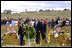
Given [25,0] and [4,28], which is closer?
[25,0]

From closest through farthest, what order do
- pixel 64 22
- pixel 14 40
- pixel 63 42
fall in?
pixel 63 42, pixel 14 40, pixel 64 22

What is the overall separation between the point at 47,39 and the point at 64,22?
875cm

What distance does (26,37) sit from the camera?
1725 centimetres

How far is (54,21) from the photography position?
1014 inches

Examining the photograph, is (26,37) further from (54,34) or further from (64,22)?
(64,22)

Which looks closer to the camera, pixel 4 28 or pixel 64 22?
pixel 4 28

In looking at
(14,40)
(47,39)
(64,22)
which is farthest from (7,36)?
(64,22)

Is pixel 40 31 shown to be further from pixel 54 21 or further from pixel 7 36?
pixel 54 21

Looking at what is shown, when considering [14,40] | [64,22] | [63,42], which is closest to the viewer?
[63,42]

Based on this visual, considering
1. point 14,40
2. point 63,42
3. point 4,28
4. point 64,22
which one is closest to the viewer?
point 63,42

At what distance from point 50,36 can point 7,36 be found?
3040 mm

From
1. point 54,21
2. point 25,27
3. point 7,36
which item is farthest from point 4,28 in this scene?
point 54,21

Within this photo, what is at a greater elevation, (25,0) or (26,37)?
(25,0)

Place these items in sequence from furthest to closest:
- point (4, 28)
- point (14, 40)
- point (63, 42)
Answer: point (4, 28), point (14, 40), point (63, 42)
